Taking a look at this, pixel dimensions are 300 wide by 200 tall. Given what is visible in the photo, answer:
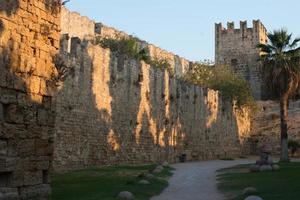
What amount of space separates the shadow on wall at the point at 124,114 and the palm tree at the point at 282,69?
→ 21.4 ft

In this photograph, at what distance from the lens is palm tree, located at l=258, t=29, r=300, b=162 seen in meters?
29.9

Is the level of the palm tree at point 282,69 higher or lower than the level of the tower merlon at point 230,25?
lower

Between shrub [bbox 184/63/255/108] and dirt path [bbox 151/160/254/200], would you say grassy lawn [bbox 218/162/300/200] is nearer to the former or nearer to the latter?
dirt path [bbox 151/160/254/200]

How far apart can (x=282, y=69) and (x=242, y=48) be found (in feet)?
119

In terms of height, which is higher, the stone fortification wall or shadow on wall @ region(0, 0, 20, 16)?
the stone fortification wall

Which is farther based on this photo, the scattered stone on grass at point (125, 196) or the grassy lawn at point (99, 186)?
the grassy lawn at point (99, 186)

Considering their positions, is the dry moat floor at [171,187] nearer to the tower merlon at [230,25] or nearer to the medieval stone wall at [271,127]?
the medieval stone wall at [271,127]

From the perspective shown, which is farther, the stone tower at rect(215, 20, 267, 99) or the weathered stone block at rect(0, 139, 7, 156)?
the stone tower at rect(215, 20, 267, 99)

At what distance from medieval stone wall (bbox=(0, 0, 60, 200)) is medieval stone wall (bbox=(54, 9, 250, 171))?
10598mm

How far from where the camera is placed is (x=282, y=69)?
98.1 feet

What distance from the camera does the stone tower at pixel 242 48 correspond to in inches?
2542

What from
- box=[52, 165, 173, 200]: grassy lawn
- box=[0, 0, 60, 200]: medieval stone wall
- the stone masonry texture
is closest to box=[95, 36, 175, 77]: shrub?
the stone masonry texture

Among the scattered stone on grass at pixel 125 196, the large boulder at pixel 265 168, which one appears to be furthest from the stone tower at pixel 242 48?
the scattered stone on grass at pixel 125 196

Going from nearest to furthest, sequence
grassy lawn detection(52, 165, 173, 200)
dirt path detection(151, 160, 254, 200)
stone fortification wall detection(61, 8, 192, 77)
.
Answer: grassy lawn detection(52, 165, 173, 200), dirt path detection(151, 160, 254, 200), stone fortification wall detection(61, 8, 192, 77)
